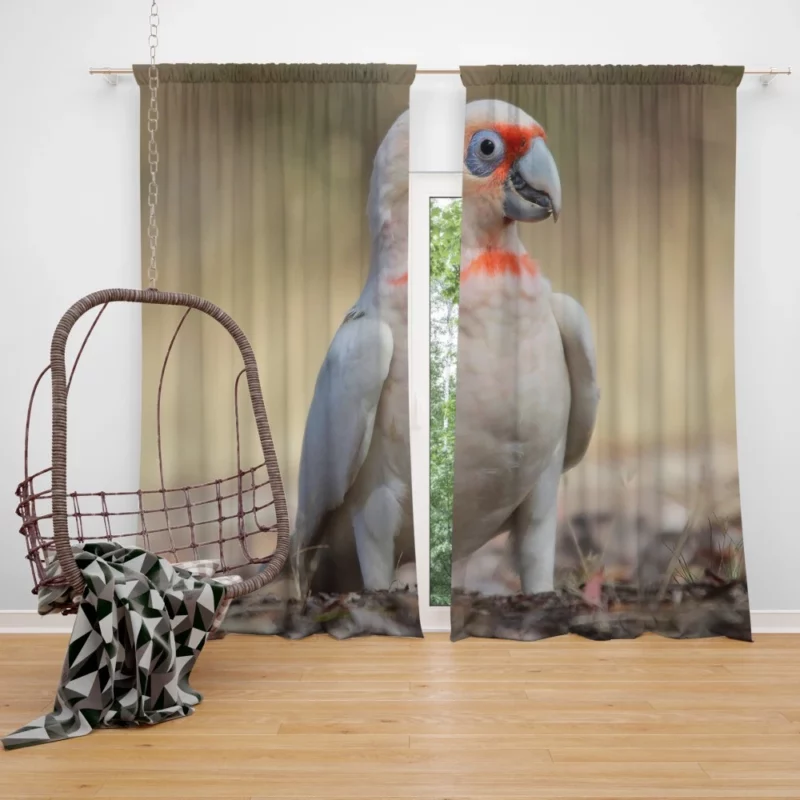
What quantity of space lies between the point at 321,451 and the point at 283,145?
3.99 feet

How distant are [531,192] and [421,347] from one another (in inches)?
29.4

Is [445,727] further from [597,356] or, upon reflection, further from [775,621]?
[775,621]

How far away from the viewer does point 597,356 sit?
3.20 m

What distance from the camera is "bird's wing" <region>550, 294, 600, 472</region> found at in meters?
3.18

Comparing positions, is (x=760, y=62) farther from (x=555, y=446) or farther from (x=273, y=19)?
(x=273, y=19)

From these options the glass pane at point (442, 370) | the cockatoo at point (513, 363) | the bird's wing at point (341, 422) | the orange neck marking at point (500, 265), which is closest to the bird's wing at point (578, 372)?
the cockatoo at point (513, 363)

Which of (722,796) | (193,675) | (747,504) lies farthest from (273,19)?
(722,796)

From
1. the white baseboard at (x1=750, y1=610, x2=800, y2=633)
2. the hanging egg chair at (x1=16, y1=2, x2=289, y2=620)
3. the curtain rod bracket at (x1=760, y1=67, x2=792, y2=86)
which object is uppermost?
the curtain rod bracket at (x1=760, y1=67, x2=792, y2=86)

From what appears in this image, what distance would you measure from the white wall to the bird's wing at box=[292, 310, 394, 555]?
72cm

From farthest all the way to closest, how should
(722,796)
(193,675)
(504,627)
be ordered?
(504,627), (193,675), (722,796)

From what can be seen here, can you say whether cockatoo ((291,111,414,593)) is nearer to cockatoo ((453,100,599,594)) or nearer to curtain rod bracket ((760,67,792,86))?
cockatoo ((453,100,599,594))

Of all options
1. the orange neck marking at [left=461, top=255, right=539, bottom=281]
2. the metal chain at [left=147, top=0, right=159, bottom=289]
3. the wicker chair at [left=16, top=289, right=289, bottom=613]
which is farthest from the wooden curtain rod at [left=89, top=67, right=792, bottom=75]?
the wicker chair at [left=16, top=289, right=289, bottom=613]

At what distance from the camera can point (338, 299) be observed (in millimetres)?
3189

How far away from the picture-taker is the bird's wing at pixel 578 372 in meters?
3.18
